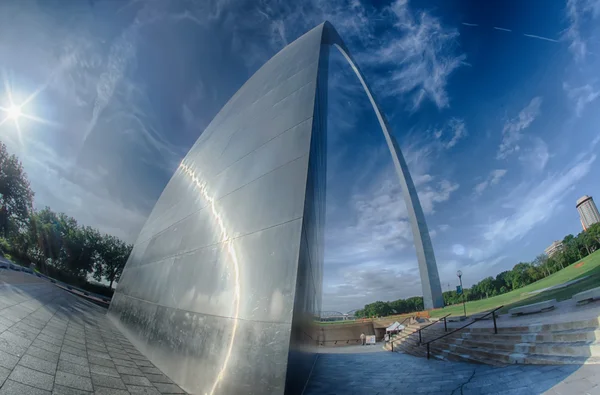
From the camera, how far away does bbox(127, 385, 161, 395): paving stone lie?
8.88ft

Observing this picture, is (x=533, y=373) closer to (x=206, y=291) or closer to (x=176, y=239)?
(x=206, y=291)

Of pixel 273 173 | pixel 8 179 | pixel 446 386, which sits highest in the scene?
pixel 8 179

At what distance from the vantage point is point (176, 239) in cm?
580

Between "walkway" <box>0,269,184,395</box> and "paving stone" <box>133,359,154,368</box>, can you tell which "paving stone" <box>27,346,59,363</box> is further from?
"paving stone" <box>133,359,154,368</box>

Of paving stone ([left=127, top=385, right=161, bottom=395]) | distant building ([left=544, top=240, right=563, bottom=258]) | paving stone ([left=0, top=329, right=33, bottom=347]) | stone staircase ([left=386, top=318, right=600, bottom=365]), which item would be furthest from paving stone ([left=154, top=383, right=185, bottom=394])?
distant building ([left=544, top=240, right=563, bottom=258])

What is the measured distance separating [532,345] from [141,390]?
22.9ft

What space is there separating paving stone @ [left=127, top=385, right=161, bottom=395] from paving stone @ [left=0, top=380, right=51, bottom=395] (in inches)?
31.1

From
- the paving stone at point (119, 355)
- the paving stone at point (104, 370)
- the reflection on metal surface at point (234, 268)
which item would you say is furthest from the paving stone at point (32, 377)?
the paving stone at point (119, 355)

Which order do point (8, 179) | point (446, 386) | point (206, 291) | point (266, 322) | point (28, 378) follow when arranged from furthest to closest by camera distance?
1. point (8, 179)
2. point (446, 386)
3. point (206, 291)
4. point (266, 322)
5. point (28, 378)

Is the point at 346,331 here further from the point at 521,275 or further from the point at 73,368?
the point at 521,275

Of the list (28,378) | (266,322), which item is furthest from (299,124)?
(28,378)

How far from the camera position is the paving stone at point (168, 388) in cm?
302

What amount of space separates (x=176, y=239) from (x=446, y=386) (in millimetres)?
6223

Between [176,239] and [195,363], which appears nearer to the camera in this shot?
[195,363]
